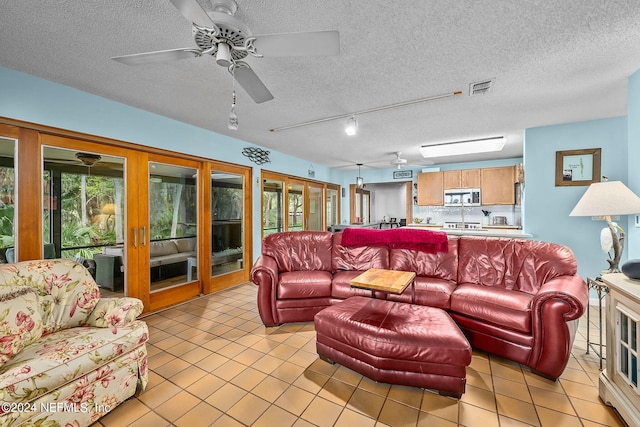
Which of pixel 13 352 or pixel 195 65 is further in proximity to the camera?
pixel 195 65

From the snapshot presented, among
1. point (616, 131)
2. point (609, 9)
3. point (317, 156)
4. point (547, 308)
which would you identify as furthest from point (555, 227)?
point (317, 156)

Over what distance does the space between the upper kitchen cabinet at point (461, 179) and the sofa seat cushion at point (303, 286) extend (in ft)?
15.1

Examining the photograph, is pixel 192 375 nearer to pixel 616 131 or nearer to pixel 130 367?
pixel 130 367

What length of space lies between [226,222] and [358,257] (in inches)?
91.0

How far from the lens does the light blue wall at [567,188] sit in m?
3.34

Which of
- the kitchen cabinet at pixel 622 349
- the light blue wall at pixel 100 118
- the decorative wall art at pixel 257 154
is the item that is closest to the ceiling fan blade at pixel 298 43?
the kitchen cabinet at pixel 622 349

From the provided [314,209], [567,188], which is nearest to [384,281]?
[567,188]

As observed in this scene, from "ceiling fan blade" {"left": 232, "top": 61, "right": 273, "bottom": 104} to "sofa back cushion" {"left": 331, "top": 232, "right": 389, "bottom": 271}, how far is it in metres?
2.19

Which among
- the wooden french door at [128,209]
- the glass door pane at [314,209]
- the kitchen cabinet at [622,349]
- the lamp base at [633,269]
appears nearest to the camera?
the kitchen cabinet at [622,349]

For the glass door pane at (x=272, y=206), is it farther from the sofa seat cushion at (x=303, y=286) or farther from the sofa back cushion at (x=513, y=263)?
the sofa back cushion at (x=513, y=263)

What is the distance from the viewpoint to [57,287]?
1.93m

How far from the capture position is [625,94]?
8.70ft

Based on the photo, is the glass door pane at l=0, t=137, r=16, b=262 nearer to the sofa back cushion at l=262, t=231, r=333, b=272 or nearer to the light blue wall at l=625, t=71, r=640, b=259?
the sofa back cushion at l=262, t=231, r=333, b=272

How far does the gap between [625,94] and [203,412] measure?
4.73 meters
